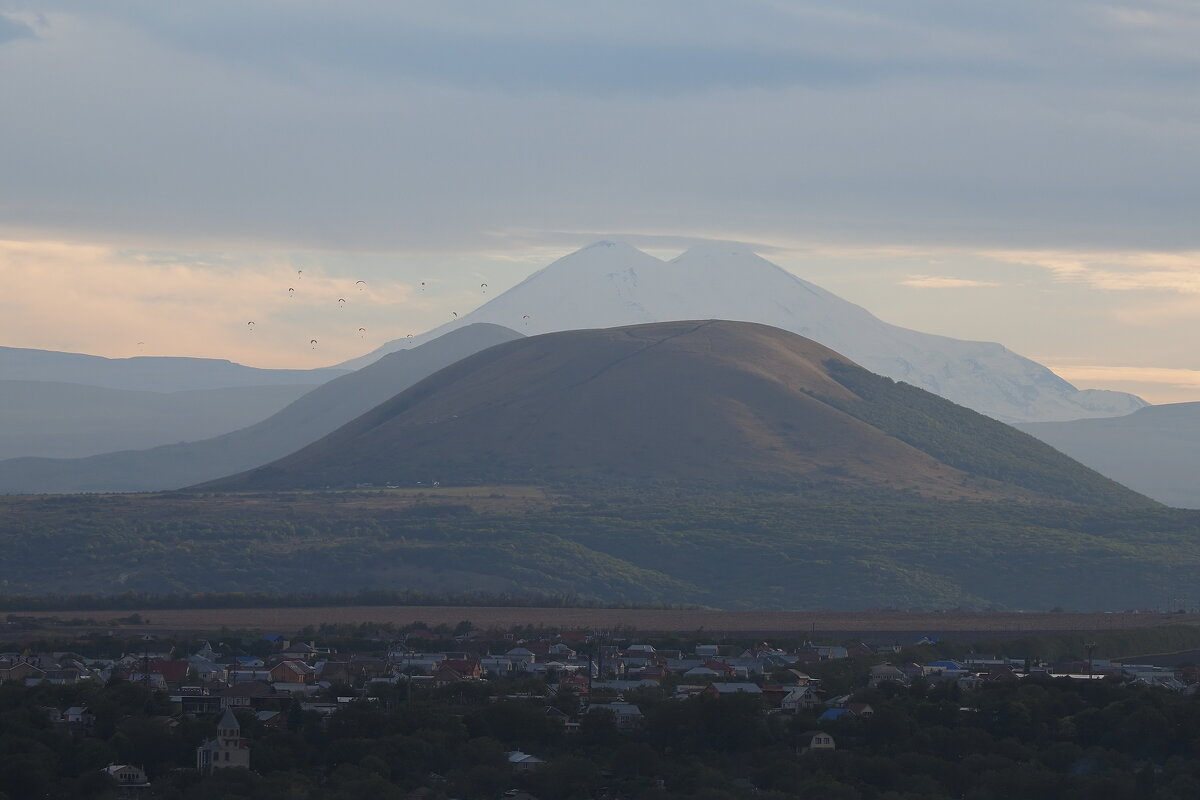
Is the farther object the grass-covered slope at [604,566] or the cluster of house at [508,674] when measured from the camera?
the grass-covered slope at [604,566]

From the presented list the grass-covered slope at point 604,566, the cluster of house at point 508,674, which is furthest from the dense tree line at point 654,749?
the grass-covered slope at point 604,566

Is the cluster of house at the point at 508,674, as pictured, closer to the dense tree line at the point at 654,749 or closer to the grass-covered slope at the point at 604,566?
the dense tree line at the point at 654,749

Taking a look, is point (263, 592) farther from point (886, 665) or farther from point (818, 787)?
point (818, 787)

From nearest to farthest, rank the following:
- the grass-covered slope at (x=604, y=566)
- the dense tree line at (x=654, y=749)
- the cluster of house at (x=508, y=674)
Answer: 1. the dense tree line at (x=654, y=749)
2. the cluster of house at (x=508, y=674)
3. the grass-covered slope at (x=604, y=566)

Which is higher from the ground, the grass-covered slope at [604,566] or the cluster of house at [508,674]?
the grass-covered slope at [604,566]

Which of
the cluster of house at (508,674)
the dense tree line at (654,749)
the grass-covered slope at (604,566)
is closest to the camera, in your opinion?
the dense tree line at (654,749)

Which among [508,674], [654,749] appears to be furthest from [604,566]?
[654,749]

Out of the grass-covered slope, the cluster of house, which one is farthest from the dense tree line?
the grass-covered slope

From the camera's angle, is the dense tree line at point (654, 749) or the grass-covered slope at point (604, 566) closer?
the dense tree line at point (654, 749)

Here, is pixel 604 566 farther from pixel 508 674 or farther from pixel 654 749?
pixel 654 749

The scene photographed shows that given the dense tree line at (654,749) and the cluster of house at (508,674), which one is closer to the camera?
the dense tree line at (654,749)
